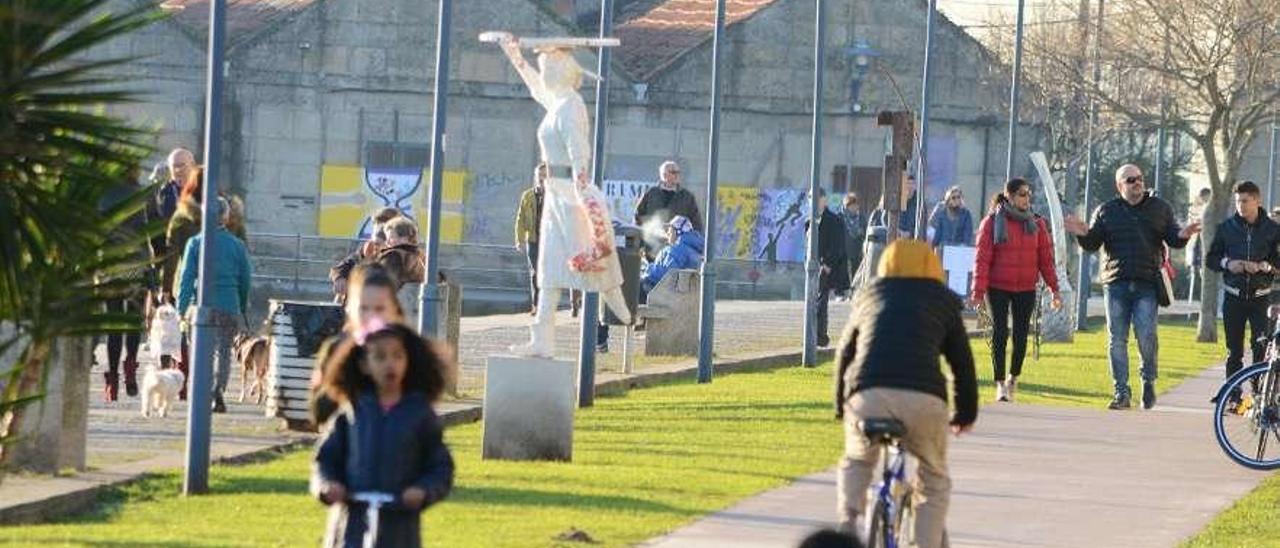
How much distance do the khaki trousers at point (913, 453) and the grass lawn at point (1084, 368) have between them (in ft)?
44.1

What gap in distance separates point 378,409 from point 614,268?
9627mm

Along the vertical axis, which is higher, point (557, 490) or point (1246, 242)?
point (1246, 242)

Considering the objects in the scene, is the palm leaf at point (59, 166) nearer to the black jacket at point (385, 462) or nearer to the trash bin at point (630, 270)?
the black jacket at point (385, 462)

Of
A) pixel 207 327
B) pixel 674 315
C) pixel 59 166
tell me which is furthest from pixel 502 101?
pixel 59 166

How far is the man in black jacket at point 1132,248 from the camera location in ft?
77.1

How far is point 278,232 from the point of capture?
6112cm

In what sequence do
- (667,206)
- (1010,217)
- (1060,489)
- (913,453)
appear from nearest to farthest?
(913,453) < (1060,489) < (1010,217) < (667,206)

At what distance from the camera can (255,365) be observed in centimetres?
2134

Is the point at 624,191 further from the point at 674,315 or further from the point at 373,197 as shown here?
the point at 674,315

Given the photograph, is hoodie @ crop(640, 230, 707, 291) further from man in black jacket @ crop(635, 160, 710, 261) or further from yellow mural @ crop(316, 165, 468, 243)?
yellow mural @ crop(316, 165, 468, 243)

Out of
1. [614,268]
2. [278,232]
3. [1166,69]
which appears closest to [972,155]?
[278,232]

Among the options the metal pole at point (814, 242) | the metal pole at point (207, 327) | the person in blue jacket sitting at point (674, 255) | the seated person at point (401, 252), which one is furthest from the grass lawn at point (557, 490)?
the person in blue jacket sitting at point (674, 255)

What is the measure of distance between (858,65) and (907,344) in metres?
51.6

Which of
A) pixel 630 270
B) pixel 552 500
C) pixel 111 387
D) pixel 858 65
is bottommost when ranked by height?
pixel 552 500
